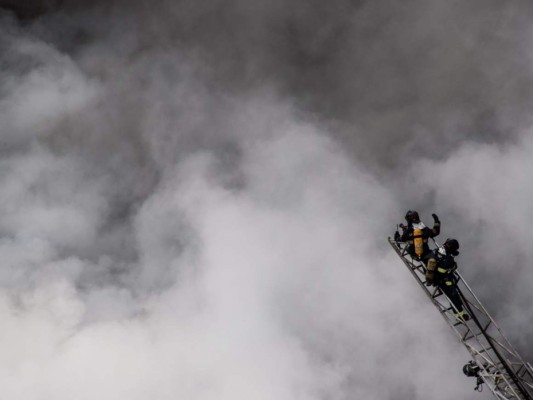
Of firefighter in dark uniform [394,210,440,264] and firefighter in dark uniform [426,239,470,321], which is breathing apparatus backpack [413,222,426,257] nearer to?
firefighter in dark uniform [394,210,440,264]

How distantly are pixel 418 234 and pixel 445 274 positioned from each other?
220cm

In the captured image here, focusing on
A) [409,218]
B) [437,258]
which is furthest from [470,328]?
[409,218]

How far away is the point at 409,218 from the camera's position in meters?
21.5

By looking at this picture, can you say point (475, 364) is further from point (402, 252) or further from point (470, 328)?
point (402, 252)

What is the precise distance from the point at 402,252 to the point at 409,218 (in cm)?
191

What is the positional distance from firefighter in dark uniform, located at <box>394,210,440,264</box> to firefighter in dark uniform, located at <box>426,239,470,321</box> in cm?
43

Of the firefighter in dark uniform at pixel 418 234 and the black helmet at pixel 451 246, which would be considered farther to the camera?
the firefighter in dark uniform at pixel 418 234

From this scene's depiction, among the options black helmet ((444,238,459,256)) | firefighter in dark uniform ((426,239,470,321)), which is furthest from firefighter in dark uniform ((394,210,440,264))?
black helmet ((444,238,459,256))

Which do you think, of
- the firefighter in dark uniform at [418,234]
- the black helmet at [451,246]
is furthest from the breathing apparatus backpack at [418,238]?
the black helmet at [451,246]

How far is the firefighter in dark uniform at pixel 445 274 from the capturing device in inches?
826

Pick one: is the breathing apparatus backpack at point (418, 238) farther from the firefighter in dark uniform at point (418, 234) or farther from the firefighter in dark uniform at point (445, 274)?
the firefighter in dark uniform at point (445, 274)

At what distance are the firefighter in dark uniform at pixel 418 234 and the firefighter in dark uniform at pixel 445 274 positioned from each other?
1.42 feet

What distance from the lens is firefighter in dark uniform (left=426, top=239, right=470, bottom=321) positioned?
20969 mm

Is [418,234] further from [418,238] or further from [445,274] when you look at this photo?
[445,274]
